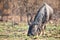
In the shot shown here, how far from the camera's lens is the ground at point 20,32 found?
4.30 metres

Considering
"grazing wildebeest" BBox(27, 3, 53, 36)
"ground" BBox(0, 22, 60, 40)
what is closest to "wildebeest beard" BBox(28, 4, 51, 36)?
"grazing wildebeest" BBox(27, 3, 53, 36)

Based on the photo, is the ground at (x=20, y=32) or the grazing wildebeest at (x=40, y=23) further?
the grazing wildebeest at (x=40, y=23)

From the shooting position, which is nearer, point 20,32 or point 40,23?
point 40,23

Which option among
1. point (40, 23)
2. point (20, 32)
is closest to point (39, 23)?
point (40, 23)

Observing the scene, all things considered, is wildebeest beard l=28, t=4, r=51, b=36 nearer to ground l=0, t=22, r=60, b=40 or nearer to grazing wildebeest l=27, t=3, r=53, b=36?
grazing wildebeest l=27, t=3, r=53, b=36

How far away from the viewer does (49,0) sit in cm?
622

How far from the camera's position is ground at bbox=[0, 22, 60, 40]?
430 cm

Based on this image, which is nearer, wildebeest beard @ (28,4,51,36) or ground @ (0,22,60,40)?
ground @ (0,22,60,40)

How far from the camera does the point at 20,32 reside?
4.67 m

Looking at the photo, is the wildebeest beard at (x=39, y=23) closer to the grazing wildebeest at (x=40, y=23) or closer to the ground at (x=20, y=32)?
the grazing wildebeest at (x=40, y=23)

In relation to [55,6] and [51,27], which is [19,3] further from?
[51,27]

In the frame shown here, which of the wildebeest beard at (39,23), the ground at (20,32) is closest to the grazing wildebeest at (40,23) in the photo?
the wildebeest beard at (39,23)

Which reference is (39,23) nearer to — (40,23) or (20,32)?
(40,23)

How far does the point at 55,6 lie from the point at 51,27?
1447 millimetres
